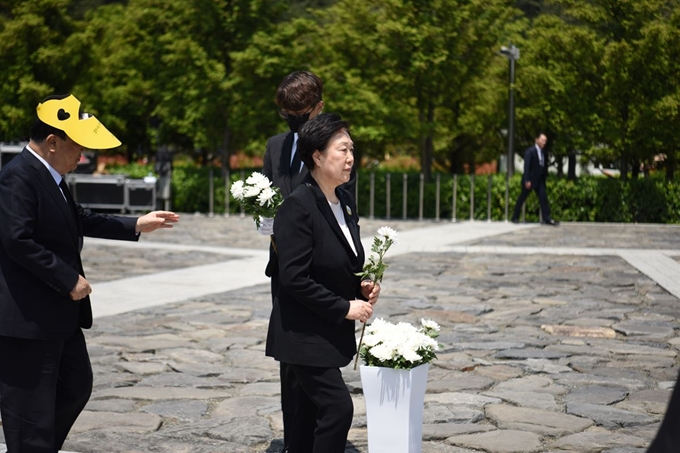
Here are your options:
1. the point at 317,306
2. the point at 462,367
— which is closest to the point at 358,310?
the point at 317,306

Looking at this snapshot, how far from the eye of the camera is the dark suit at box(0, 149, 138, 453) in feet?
13.4

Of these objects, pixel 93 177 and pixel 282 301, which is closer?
pixel 282 301

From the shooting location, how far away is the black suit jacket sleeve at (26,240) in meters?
A: 4.04

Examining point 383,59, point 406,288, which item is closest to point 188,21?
point 383,59

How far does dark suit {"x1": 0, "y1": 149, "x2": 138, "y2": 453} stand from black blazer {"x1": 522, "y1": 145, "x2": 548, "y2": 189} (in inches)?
704

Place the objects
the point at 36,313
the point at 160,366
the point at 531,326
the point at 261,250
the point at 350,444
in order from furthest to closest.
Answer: the point at 261,250 < the point at 531,326 < the point at 160,366 < the point at 350,444 < the point at 36,313

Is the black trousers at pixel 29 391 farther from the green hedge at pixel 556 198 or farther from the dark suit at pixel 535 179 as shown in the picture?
the green hedge at pixel 556 198

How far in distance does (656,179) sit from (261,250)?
36.4 feet

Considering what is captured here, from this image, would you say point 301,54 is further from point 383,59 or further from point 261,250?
point 261,250

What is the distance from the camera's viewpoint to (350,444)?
5.51 m

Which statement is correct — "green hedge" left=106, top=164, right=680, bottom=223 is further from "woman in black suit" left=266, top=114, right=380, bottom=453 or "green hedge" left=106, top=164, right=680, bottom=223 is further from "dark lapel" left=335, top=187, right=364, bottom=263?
"woman in black suit" left=266, top=114, right=380, bottom=453

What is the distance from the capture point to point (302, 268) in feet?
13.3

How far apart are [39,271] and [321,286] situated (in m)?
1.13

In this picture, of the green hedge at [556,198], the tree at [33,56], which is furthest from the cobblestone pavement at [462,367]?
the tree at [33,56]
